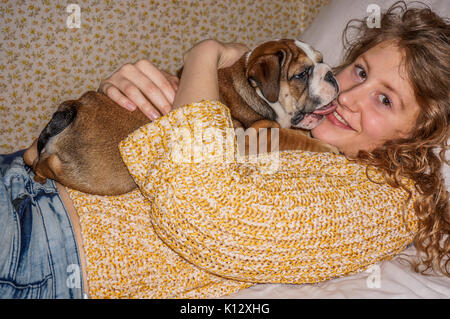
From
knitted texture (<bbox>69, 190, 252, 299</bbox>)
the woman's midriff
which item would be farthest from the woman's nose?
the woman's midriff

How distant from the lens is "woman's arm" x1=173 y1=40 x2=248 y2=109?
4.98ft

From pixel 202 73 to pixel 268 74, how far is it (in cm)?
40

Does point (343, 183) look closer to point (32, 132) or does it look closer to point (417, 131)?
point (417, 131)

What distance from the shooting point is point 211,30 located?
3350mm

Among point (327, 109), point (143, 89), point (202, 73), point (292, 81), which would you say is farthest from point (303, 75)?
point (143, 89)

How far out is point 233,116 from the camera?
200cm

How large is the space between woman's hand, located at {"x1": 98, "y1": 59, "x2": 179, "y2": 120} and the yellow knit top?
1.29ft

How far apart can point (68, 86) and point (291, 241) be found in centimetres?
246

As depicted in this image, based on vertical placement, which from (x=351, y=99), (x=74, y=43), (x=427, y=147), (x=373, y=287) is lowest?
(x=373, y=287)

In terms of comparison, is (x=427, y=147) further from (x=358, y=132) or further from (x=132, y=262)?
(x=132, y=262)

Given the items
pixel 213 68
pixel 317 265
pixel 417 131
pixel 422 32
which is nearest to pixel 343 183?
pixel 317 265

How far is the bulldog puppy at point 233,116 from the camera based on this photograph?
1.59 meters

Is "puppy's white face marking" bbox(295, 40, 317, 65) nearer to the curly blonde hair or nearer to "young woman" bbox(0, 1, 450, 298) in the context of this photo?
"young woman" bbox(0, 1, 450, 298)

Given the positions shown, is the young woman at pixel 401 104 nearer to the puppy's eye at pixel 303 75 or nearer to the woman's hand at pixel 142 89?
the woman's hand at pixel 142 89
